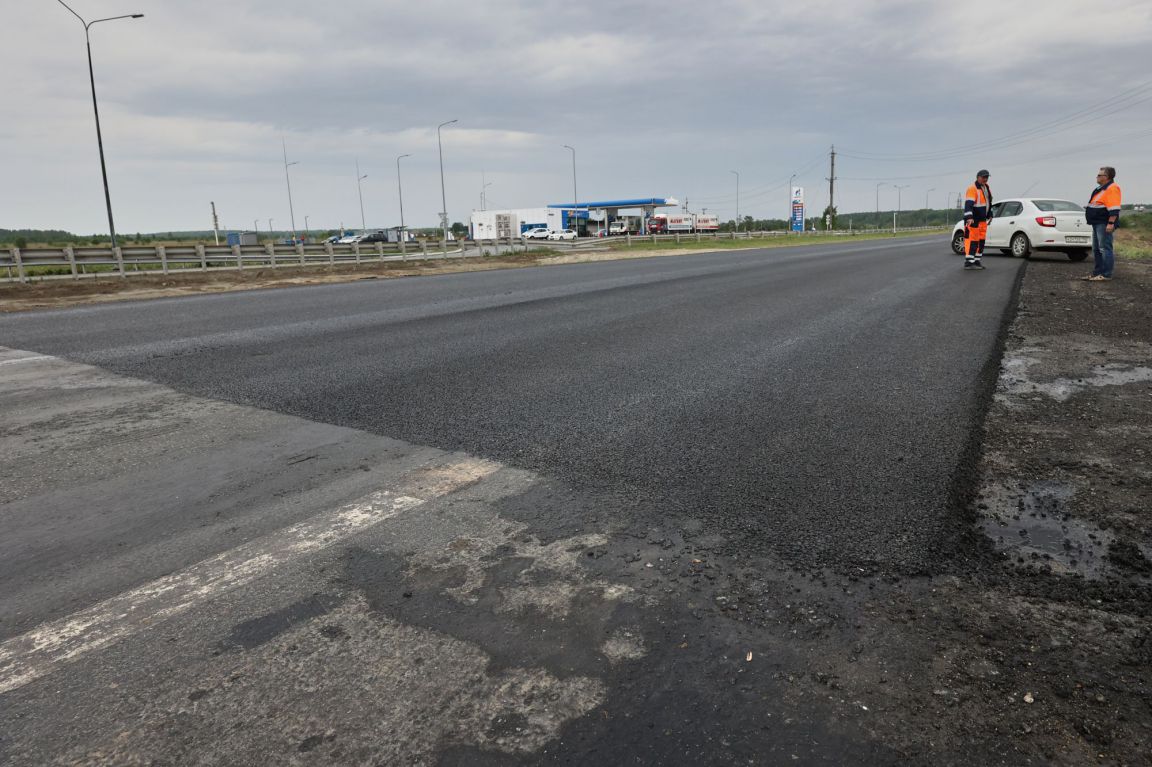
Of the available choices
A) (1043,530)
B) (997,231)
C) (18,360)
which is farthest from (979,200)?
(18,360)

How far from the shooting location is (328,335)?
921cm

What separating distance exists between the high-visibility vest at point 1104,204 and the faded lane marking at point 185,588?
568 inches

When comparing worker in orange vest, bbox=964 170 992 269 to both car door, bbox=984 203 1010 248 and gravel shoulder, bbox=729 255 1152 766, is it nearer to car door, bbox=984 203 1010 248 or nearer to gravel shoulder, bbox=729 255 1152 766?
car door, bbox=984 203 1010 248

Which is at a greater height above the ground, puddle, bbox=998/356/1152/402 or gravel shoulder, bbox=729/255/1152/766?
puddle, bbox=998/356/1152/402

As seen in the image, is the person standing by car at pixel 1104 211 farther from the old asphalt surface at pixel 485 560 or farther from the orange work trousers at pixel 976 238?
the old asphalt surface at pixel 485 560

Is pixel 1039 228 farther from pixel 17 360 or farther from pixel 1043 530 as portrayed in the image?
pixel 17 360

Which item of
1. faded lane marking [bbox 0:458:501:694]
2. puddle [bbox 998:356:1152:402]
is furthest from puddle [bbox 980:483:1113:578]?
faded lane marking [bbox 0:458:501:694]

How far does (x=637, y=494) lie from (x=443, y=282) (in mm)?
16335

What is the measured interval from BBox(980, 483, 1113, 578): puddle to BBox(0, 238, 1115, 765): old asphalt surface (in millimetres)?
179

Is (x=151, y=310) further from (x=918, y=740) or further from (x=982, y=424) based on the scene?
(x=918, y=740)

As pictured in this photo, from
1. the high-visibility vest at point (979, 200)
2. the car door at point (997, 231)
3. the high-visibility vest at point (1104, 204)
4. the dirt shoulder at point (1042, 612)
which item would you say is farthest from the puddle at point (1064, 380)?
the car door at point (997, 231)

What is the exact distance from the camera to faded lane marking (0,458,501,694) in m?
2.37

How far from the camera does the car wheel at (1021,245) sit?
20.6 metres

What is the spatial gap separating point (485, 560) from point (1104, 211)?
49.3 feet
